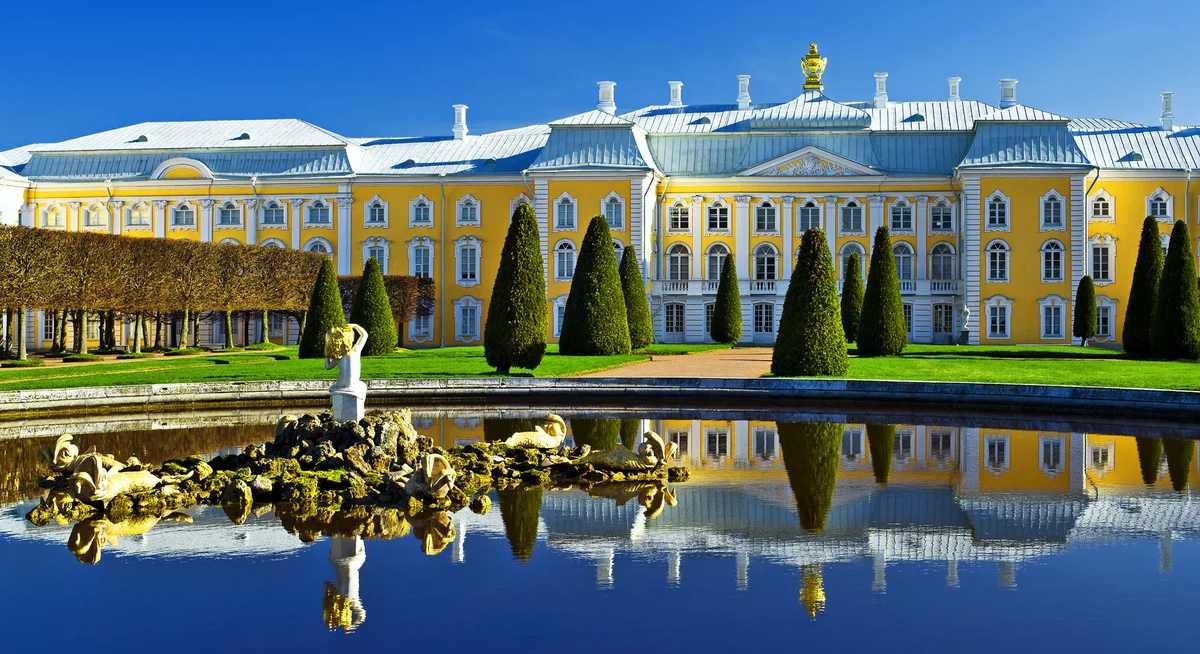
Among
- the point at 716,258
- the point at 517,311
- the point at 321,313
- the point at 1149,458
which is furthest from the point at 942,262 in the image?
the point at 1149,458

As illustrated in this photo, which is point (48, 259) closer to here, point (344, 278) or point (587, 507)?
point (344, 278)

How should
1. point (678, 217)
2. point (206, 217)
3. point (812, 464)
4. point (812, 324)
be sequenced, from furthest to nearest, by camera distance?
point (206, 217) → point (678, 217) → point (812, 324) → point (812, 464)

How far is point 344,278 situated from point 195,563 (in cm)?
3550

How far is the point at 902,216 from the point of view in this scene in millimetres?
45312

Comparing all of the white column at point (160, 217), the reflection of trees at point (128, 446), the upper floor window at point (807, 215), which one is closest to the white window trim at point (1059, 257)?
the upper floor window at point (807, 215)

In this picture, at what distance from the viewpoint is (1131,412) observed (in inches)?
668

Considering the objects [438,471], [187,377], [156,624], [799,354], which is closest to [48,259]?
[187,377]

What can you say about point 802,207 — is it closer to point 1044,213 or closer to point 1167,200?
point 1044,213

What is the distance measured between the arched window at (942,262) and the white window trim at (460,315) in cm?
1670

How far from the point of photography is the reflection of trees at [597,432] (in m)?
13.8

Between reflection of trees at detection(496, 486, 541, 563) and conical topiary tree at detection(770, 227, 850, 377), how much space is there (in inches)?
479

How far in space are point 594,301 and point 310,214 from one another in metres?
21.3

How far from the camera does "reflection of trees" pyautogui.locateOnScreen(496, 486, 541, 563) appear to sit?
342 inches

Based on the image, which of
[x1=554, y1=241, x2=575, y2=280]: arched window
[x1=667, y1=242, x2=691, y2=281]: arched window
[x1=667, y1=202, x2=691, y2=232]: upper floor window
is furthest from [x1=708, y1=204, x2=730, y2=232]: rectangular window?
[x1=554, y1=241, x2=575, y2=280]: arched window
